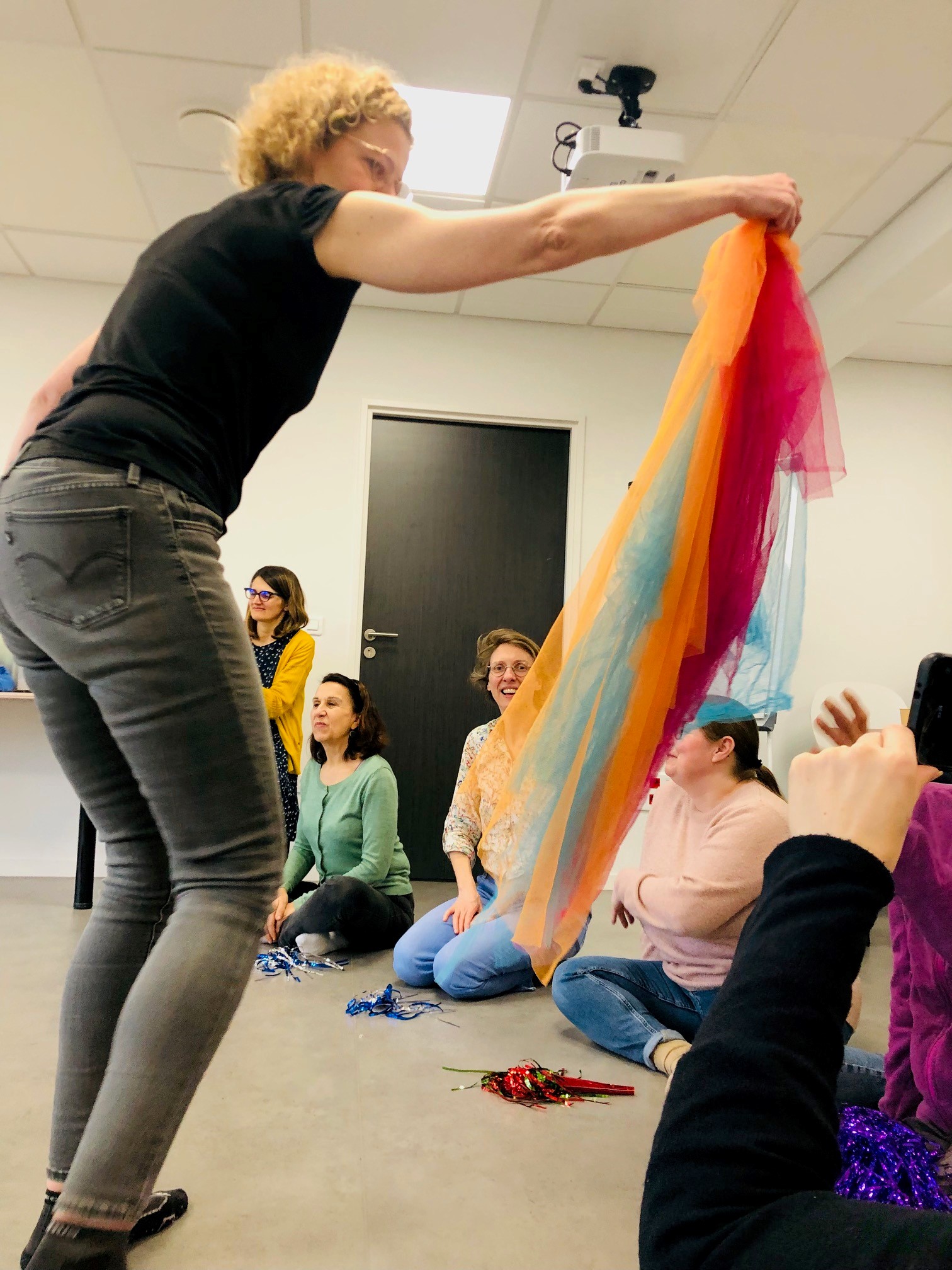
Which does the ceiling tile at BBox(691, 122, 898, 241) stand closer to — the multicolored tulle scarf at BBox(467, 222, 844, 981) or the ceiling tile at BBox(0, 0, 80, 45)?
the ceiling tile at BBox(0, 0, 80, 45)

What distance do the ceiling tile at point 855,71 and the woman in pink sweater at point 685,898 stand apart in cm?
197

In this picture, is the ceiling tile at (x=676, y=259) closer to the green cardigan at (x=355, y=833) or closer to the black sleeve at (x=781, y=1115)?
the green cardigan at (x=355, y=833)

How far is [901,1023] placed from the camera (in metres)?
1.02

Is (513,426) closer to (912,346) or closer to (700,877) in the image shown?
(912,346)

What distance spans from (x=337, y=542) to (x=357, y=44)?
6.64 feet

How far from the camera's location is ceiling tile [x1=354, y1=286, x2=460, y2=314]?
4.29m

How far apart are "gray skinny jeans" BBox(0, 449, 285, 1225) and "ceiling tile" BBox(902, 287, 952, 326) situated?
3.98 m

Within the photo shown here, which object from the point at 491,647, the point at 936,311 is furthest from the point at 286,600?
the point at 936,311

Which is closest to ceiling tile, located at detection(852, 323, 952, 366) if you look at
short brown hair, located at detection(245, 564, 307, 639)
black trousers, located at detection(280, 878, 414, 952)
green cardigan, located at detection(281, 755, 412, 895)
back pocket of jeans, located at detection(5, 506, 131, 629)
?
short brown hair, located at detection(245, 564, 307, 639)

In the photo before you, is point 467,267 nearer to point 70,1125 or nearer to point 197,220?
point 197,220

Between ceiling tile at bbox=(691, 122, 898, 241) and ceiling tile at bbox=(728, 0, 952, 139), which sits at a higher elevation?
ceiling tile at bbox=(728, 0, 952, 139)

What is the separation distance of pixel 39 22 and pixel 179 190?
85cm

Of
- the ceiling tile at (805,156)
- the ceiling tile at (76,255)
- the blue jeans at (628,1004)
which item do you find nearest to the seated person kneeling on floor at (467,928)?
the blue jeans at (628,1004)

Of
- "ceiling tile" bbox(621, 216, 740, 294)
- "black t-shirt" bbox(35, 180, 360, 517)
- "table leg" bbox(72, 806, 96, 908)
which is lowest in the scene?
"table leg" bbox(72, 806, 96, 908)
